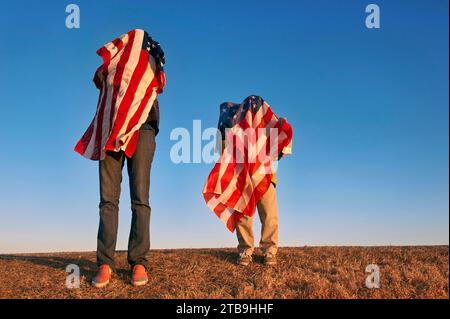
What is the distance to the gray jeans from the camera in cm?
501

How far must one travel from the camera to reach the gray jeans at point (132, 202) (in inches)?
197

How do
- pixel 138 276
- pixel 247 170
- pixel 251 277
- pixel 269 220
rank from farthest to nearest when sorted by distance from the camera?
pixel 247 170
pixel 269 220
pixel 251 277
pixel 138 276

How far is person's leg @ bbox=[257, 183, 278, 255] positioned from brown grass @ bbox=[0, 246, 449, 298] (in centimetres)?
25

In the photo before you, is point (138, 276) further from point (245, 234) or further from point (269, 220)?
point (269, 220)

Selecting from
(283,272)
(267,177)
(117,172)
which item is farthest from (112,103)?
(283,272)

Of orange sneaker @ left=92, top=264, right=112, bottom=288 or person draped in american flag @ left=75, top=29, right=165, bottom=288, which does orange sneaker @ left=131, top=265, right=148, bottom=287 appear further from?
orange sneaker @ left=92, top=264, right=112, bottom=288

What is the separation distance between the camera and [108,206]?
16.6ft

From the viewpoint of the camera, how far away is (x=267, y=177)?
638cm

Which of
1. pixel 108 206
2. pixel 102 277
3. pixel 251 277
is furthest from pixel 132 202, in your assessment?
pixel 251 277

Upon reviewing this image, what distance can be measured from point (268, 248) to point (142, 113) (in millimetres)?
2556

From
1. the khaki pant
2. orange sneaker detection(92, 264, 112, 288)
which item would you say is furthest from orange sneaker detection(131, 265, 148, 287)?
the khaki pant

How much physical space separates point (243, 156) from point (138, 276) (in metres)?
2.41

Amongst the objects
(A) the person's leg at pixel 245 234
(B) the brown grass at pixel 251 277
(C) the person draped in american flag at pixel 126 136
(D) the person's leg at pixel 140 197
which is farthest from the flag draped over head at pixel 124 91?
(A) the person's leg at pixel 245 234

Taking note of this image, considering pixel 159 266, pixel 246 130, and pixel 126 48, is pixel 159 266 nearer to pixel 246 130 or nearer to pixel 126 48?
pixel 246 130
